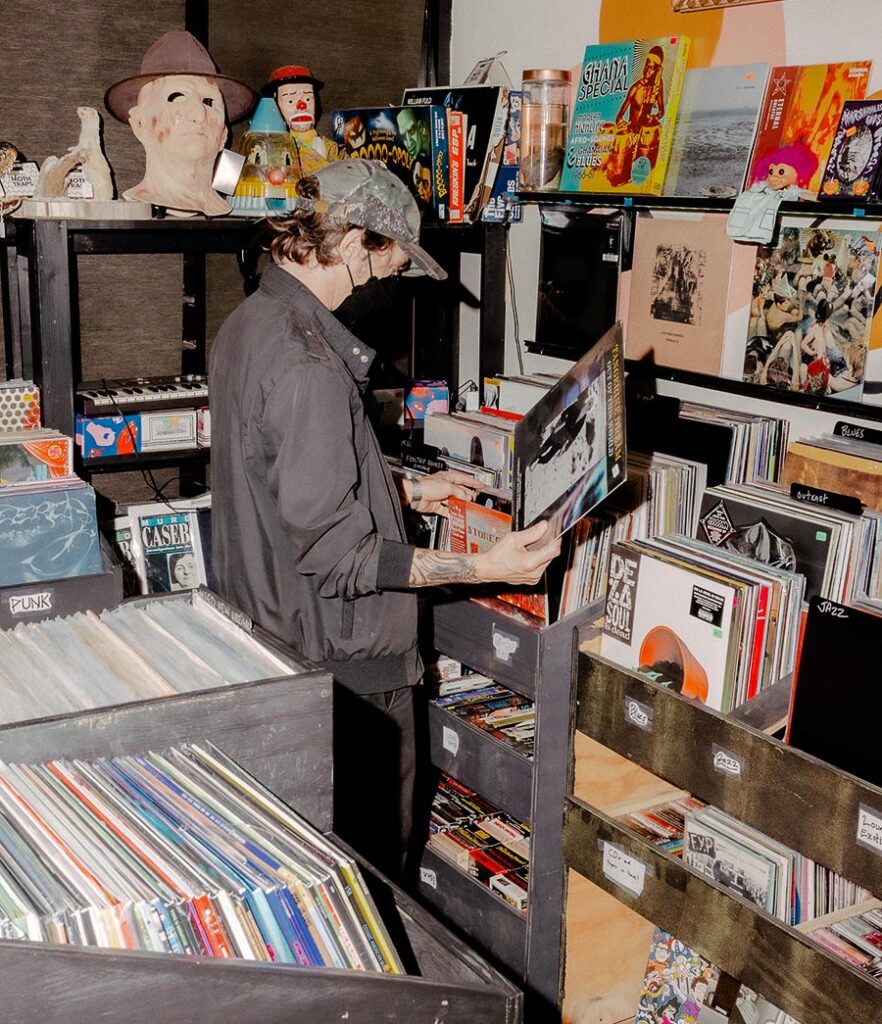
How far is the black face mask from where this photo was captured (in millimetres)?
2061

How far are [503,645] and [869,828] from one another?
922mm

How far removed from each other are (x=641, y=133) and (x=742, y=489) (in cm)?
88

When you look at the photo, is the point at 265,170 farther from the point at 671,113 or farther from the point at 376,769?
the point at 376,769

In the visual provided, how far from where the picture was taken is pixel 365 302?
82.7 inches

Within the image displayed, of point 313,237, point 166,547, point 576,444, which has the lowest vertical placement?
point 166,547

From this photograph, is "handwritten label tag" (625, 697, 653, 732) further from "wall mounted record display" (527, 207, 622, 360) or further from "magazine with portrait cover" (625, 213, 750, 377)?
"wall mounted record display" (527, 207, 622, 360)

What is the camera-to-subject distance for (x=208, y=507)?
2801mm

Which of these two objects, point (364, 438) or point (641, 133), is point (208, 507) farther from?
point (641, 133)

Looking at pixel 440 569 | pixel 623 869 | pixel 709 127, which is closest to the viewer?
Result: pixel 440 569

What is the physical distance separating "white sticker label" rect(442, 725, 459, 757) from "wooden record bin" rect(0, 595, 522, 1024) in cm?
121

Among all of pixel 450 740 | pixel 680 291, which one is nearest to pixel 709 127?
pixel 680 291

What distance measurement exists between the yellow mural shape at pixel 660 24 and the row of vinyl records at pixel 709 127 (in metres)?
0.04

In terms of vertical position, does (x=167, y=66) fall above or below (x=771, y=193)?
above

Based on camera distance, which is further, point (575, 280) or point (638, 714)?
point (575, 280)
